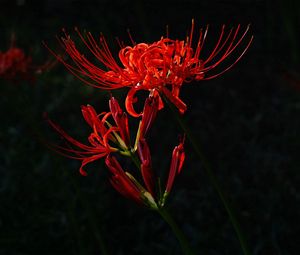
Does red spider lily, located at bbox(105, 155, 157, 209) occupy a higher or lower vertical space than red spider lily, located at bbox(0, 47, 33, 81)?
lower

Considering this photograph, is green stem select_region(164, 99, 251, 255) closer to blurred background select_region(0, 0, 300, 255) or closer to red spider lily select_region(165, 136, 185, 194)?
red spider lily select_region(165, 136, 185, 194)

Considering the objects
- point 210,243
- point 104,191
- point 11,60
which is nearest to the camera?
point 11,60

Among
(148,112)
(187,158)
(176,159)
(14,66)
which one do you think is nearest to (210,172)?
(176,159)

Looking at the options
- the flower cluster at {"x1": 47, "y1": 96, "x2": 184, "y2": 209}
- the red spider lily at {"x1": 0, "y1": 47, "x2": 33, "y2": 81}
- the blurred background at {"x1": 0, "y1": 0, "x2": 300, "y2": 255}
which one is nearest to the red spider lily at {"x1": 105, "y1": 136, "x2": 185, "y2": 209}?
the flower cluster at {"x1": 47, "y1": 96, "x2": 184, "y2": 209}

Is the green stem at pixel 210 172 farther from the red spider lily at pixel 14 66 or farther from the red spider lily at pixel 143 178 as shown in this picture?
the red spider lily at pixel 14 66

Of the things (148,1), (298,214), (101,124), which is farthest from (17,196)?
(148,1)

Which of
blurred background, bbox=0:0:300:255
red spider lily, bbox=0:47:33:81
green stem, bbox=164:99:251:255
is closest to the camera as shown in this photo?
green stem, bbox=164:99:251:255

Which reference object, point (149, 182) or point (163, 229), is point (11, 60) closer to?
point (149, 182)

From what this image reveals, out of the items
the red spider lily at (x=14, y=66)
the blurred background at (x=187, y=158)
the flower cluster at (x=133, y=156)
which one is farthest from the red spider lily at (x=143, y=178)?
the red spider lily at (x=14, y=66)

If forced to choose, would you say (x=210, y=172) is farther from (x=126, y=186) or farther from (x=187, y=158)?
(x=187, y=158)
